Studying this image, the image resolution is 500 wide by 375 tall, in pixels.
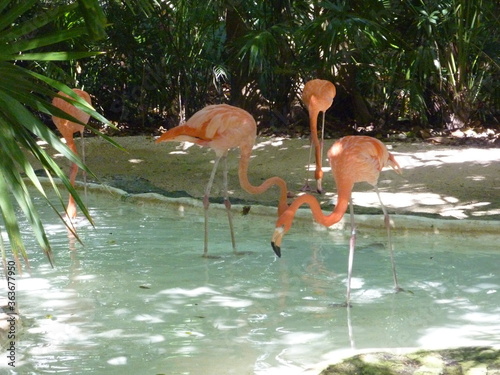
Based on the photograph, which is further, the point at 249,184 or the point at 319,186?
the point at 319,186

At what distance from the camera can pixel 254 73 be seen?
1087 centimetres

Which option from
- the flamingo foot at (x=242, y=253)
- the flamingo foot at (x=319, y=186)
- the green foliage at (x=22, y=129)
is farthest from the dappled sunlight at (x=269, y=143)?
the green foliage at (x=22, y=129)

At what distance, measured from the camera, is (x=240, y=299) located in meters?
4.68

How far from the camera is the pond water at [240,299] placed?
3.78m

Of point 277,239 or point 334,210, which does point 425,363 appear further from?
point 334,210

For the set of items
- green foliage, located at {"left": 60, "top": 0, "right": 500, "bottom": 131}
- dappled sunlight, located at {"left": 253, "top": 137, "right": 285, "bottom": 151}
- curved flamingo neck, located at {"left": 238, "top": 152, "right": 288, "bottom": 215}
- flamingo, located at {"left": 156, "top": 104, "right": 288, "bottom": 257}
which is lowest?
A: curved flamingo neck, located at {"left": 238, "top": 152, "right": 288, "bottom": 215}

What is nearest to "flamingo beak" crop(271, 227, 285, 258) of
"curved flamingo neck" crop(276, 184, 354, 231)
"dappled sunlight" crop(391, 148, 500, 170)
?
"curved flamingo neck" crop(276, 184, 354, 231)

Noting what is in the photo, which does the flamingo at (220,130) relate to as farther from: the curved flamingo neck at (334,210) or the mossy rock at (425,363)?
the mossy rock at (425,363)

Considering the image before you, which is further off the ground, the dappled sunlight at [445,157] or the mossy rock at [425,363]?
the dappled sunlight at [445,157]

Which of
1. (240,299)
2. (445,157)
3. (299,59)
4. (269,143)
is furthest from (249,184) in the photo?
(299,59)

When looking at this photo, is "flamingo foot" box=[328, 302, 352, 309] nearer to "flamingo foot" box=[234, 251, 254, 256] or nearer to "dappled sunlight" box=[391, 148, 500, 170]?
"flamingo foot" box=[234, 251, 254, 256]

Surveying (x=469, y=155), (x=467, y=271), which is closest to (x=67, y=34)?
(x=467, y=271)

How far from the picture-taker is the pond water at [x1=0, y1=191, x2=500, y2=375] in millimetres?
3779

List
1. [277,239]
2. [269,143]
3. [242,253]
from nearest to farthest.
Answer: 1. [277,239]
2. [242,253]
3. [269,143]
